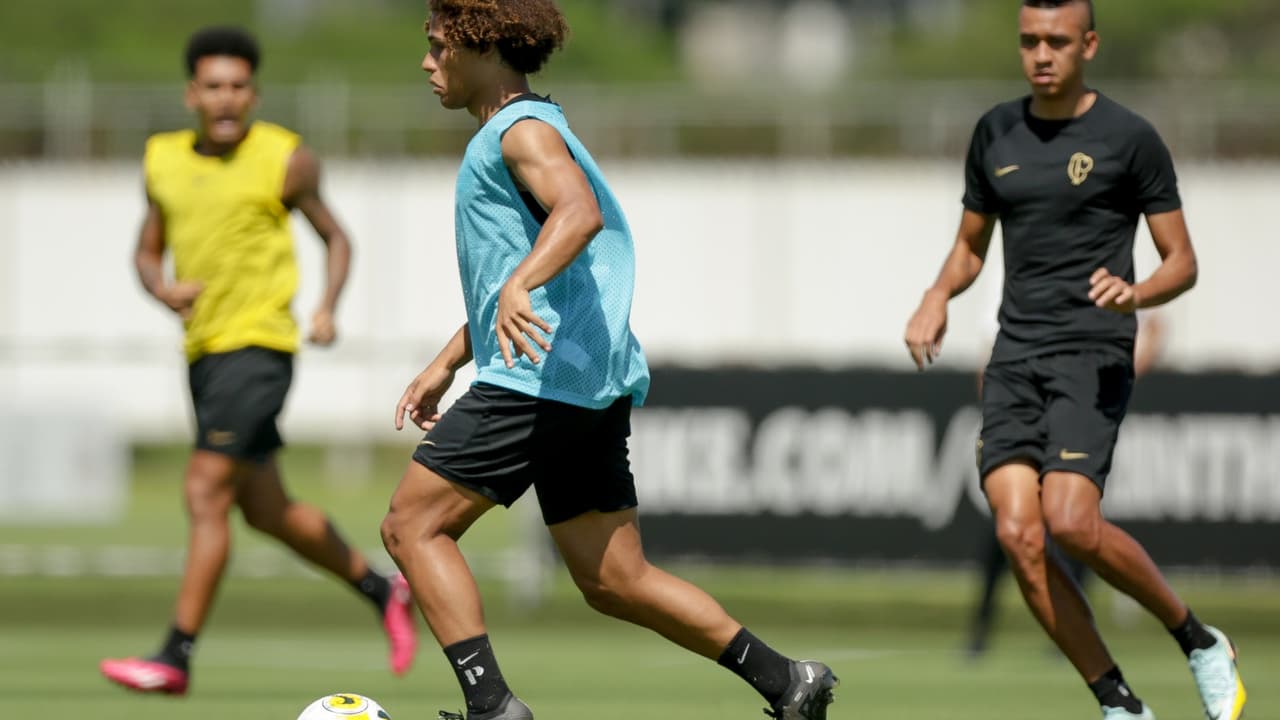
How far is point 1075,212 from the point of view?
25.3 ft

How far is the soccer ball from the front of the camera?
22.5 ft

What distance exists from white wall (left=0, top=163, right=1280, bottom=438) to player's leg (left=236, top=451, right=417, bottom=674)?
1662 centimetres

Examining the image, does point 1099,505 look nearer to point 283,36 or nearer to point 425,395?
point 425,395

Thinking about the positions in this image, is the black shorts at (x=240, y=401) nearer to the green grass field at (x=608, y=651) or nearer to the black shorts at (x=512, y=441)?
the green grass field at (x=608, y=651)

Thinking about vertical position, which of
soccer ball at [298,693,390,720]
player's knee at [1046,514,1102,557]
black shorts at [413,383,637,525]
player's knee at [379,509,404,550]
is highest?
black shorts at [413,383,637,525]

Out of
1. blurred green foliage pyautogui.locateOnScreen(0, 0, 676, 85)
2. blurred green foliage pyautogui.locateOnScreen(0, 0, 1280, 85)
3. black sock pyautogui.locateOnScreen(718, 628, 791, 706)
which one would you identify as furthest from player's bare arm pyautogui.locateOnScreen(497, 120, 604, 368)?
blurred green foliage pyautogui.locateOnScreen(0, 0, 676, 85)

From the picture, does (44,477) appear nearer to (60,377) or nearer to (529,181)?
(60,377)

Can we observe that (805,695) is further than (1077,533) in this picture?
No

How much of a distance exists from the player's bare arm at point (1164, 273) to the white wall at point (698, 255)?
19176mm

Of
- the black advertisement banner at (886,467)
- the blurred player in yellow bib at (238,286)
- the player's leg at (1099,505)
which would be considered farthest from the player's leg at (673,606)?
the black advertisement banner at (886,467)

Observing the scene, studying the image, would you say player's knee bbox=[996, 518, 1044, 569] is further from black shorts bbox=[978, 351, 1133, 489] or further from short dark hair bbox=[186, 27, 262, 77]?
short dark hair bbox=[186, 27, 262, 77]

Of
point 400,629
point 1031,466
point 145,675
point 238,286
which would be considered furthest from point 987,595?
point 145,675

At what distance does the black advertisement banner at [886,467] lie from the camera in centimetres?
1226

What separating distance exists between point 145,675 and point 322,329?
5.44ft
